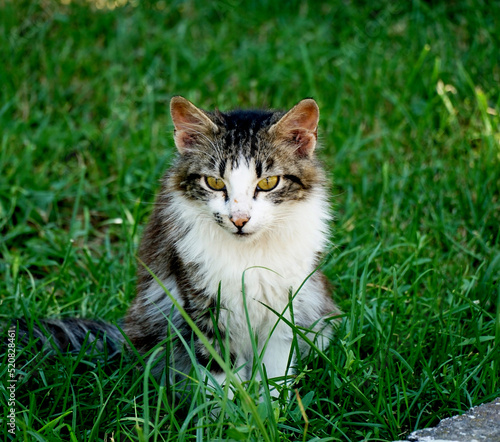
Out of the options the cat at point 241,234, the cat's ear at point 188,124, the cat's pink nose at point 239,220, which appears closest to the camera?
the cat's pink nose at point 239,220

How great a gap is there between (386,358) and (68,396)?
145cm

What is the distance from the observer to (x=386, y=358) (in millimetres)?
2920

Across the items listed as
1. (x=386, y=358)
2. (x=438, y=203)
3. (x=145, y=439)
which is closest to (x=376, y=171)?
(x=438, y=203)

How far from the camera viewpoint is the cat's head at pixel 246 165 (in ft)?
9.23

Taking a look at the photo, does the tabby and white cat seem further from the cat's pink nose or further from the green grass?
the green grass

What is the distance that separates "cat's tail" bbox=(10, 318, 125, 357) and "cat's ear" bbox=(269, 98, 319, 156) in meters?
1.30

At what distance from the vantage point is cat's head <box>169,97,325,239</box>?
2.81 meters

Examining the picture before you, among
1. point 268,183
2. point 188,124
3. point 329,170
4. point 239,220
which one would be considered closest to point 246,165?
point 268,183

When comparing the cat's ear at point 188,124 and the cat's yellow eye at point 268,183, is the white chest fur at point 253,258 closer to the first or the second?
the cat's yellow eye at point 268,183

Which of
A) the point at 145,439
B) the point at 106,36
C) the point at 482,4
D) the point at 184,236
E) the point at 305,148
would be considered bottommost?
the point at 145,439

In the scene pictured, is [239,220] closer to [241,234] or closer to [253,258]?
[241,234]

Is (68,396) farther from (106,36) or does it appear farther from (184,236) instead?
(106,36)

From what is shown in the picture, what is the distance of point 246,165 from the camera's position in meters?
2.86

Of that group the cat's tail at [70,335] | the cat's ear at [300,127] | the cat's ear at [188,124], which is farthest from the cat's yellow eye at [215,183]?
the cat's tail at [70,335]
